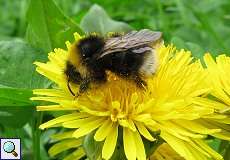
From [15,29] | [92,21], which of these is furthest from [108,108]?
[15,29]

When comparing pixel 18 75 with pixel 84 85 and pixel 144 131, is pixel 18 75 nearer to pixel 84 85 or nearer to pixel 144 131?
pixel 84 85

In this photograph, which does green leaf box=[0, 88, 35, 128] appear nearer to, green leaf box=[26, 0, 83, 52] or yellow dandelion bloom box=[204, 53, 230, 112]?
green leaf box=[26, 0, 83, 52]

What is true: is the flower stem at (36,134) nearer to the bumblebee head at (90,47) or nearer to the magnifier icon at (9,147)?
the magnifier icon at (9,147)

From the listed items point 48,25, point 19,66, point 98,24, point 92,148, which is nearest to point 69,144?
point 92,148

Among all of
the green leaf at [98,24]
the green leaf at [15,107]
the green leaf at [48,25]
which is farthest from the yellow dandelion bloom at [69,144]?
the green leaf at [98,24]

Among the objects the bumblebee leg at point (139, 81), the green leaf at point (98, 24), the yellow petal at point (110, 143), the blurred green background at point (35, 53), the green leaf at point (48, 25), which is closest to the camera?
the yellow petal at point (110, 143)

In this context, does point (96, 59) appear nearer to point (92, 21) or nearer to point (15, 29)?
point (92, 21)

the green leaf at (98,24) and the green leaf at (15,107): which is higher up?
the green leaf at (98,24)
